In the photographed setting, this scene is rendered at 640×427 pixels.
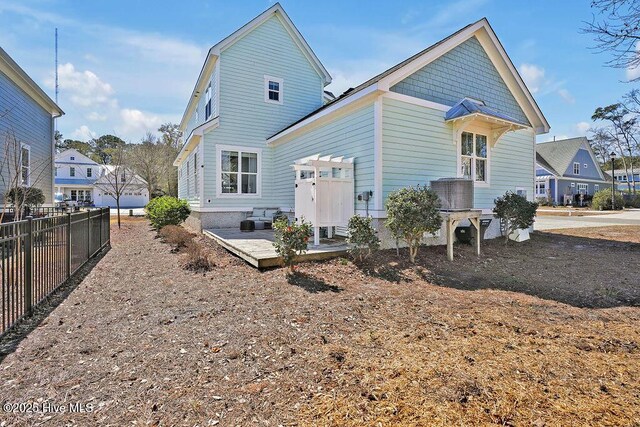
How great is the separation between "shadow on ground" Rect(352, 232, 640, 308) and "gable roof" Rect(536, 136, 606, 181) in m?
30.9

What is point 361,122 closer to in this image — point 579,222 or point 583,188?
point 579,222

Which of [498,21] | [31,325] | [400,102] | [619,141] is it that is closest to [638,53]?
[498,21]

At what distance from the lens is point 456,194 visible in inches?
295

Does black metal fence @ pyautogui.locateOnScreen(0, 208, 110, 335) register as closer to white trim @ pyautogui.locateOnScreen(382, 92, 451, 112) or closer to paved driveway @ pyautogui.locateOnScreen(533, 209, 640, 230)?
white trim @ pyautogui.locateOnScreen(382, 92, 451, 112)

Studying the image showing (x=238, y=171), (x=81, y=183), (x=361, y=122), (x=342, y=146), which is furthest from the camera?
(x=81, y=183)

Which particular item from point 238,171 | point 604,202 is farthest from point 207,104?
point 604,202

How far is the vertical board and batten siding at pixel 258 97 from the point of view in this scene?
480 inches

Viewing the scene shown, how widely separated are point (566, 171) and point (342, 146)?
36.4 meters

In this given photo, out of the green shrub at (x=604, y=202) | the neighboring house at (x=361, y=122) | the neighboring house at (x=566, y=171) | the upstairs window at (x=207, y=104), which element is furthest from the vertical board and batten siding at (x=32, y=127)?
the neighboring house at (x=566, y=171)

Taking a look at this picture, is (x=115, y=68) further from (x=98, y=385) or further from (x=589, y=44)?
(x=589, y=44)

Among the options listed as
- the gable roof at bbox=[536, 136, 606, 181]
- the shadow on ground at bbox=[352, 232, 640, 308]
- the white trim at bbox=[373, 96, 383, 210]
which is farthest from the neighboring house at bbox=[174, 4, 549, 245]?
the gable roof at bbox=[536, 136, 606, 181]

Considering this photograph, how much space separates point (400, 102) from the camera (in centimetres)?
804

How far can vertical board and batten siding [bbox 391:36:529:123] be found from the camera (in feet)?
28.5

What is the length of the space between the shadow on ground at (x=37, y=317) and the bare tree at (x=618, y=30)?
1214 centimetres
